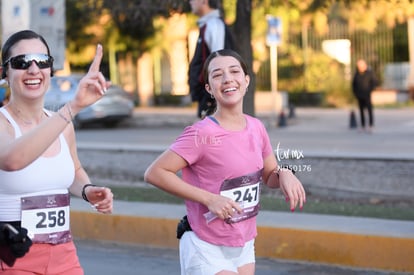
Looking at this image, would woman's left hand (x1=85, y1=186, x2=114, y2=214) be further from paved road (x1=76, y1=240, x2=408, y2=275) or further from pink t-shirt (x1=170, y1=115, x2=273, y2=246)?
paved road (x1=76, y1=240, x2=408, y2=275)

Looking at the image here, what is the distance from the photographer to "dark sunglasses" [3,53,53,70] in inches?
148

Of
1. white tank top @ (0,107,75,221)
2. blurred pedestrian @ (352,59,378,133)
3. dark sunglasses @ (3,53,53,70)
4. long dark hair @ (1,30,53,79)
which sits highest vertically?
long dark hair @ (1,30,53,79)

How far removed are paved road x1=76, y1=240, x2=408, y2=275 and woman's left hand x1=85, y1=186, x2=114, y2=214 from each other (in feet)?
13.5

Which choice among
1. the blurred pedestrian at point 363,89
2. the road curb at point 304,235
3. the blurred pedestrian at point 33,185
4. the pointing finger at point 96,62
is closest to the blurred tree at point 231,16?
the blurred pedestrian at point 363,89

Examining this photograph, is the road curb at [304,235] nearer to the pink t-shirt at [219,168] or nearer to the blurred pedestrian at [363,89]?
the pink t-shirt at [219,168]

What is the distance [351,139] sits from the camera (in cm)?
1848

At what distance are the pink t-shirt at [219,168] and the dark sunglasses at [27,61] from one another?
0.93m

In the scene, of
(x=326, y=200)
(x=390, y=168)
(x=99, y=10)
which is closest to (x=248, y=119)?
(x=326, y=200)

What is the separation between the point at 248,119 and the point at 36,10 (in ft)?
31.8

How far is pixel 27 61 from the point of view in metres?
3.77

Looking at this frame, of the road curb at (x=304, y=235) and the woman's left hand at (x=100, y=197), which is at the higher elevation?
the woman's left hand at (x=100, y=197)

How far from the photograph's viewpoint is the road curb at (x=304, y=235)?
7.86m

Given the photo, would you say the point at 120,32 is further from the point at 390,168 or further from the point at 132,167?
the point at 390,168

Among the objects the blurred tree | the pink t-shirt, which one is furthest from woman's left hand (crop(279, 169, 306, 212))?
the blurred tree
